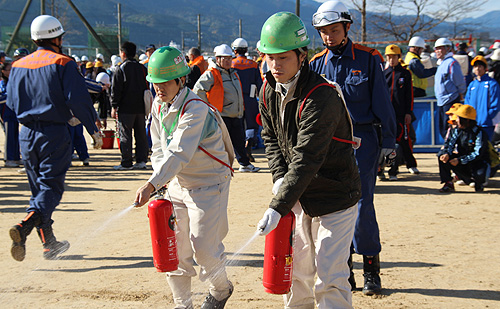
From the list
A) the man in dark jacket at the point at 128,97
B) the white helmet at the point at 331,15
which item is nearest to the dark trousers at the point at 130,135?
the man in dark jacket at the point at 128,97

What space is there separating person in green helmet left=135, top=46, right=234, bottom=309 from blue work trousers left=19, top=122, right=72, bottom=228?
175 cm

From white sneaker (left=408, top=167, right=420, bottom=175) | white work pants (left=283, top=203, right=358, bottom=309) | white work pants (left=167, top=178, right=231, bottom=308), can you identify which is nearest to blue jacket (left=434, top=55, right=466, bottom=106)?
white sneaker (left=408, top=167, right=420, bottom=175)

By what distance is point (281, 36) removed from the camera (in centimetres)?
350

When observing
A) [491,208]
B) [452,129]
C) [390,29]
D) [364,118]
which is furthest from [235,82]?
[390,29]

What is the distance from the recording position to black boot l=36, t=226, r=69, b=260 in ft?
20.2

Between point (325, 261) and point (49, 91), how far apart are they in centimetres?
352

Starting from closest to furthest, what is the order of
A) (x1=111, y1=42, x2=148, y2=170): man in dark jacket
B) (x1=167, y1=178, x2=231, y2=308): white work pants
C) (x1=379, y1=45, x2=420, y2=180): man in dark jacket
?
(x1=167, y1=178, x2=231, y2=308): white work pants < (x1=379, y1=45, x2=420, y2=180): man in dark jacket < (x1=111, y1=42, x2=148, y2=170): man in dark jacket

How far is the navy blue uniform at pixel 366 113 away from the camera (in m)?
4.97

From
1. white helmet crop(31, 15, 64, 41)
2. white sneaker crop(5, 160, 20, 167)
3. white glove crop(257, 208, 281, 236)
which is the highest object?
white helmet crop(31, 15, 64, 41)

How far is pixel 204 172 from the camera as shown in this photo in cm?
456

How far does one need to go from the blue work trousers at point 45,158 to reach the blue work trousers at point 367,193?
2.92 meters

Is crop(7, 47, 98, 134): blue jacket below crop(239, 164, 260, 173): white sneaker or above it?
above

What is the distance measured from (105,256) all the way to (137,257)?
14.2 inches

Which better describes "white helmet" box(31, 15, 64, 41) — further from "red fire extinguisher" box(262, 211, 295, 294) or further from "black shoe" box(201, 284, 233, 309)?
"red fire extinguisher" box(262, 211, 295, 294)
